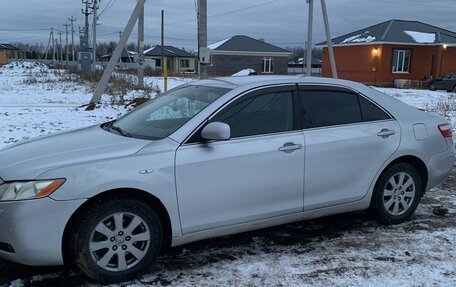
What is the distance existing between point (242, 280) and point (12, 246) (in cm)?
170

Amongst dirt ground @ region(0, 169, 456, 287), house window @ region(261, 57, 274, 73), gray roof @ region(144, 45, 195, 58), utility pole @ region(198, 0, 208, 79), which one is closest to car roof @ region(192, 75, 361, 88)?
dirt ground @ region(0, 169, 456, 287)

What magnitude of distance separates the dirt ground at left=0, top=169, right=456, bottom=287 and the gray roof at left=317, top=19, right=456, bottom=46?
32430 mm

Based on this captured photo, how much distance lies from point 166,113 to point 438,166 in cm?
297

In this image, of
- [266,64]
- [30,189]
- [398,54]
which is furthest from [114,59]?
[266,64]

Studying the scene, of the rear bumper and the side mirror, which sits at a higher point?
the side mirror

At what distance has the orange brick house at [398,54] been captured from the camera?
3531cm

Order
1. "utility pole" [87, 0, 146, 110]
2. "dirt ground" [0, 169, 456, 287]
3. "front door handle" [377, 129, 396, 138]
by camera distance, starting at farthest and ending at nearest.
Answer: "utility pole" [87, 0, 146, 110] < "front door handle" [377, 129, 396, 138] < "dirt ground" [0, 169, 456, 287]

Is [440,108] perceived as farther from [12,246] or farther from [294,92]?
[12,246]

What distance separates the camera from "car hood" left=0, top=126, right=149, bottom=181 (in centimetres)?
344

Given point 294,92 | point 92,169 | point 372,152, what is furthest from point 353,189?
point 92,169

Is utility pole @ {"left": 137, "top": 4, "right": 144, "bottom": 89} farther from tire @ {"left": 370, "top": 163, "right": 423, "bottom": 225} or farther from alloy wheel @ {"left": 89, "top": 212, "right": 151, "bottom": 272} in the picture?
alloy wheel @ {"left": 89, "top": 212, "right": 151, "bottom": 272}

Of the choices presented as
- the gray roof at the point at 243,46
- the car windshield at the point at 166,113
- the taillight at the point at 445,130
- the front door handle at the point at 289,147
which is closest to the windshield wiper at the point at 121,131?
the car windshield at the point at 166,113

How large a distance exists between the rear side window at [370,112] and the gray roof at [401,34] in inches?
1262

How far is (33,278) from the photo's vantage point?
3645 mm
